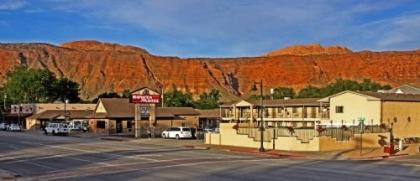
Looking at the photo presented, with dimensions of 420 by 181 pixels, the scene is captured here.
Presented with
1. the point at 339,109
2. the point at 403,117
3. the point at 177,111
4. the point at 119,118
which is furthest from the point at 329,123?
the point at 177,111

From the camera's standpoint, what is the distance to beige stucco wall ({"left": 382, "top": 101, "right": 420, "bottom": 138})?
65.1m

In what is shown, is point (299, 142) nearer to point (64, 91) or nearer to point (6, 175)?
point (6, 175)

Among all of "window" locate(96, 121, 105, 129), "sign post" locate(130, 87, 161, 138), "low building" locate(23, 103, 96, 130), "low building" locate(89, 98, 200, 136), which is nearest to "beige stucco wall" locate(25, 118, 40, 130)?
"low building" locate(23, 103, 96, 130)

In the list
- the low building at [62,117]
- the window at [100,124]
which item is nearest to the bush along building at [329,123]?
the window at [100,124]

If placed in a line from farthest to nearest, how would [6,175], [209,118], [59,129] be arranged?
[209,118] → [59,129] → [6,175]

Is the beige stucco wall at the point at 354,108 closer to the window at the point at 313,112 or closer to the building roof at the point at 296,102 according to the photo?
the window at the point at 313,112

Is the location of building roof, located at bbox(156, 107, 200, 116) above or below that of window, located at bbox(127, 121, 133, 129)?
above

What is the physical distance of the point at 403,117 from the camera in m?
66.2

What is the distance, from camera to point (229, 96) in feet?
629

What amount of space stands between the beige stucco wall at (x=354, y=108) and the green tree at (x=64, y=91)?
319ft

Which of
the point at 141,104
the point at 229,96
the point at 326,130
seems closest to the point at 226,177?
the point at 326,130

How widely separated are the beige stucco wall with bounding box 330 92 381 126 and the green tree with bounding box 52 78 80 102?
97298mm

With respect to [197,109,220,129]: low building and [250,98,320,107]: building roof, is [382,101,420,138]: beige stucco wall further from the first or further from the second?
[197,109,220,129]: low building

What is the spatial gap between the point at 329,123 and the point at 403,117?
9.60 metres
